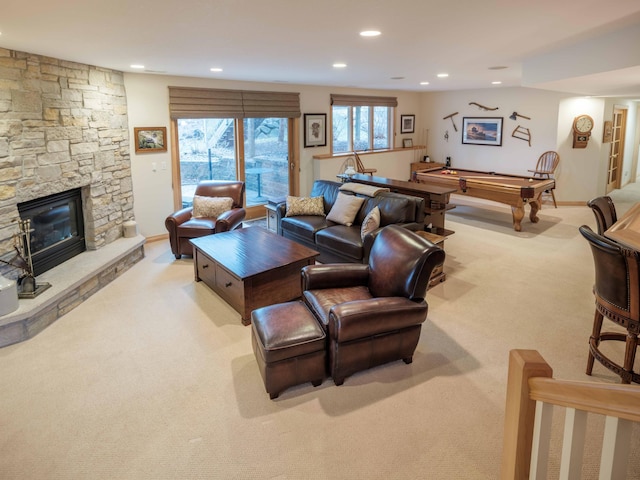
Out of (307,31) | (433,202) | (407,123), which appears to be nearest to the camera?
(307,31)

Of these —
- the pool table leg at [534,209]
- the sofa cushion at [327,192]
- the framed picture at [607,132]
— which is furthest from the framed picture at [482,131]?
the sofa cushion at [327,192]

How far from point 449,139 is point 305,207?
590 cm

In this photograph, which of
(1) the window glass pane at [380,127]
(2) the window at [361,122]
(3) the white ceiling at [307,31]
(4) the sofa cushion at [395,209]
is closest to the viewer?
(3) the white ceiling at [307,31]

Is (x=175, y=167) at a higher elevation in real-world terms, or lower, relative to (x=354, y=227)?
higher

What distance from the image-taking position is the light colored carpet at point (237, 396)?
2299mm

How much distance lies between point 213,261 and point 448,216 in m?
4.99

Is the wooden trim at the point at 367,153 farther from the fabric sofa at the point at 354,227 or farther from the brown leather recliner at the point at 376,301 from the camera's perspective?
the brown leather recliner at the point at 376,301

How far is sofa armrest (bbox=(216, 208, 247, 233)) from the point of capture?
17.2 feet

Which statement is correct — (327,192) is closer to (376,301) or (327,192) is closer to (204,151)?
(204,151)

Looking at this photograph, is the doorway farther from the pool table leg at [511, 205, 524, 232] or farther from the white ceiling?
the white ceiling

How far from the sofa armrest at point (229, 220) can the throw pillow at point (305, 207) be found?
2.04ft

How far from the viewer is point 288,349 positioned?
271 cm

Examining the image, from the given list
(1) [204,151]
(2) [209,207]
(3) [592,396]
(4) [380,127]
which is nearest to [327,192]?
(2) [209,207]

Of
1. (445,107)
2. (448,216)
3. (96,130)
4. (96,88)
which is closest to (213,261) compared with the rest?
(96,130)
